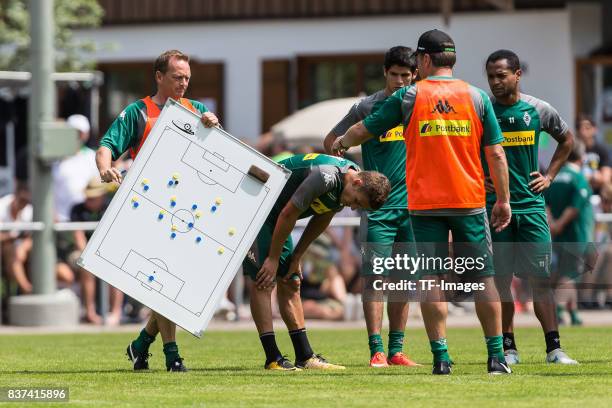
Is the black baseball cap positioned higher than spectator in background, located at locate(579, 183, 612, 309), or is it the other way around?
the black baseball cap

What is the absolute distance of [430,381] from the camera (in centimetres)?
961

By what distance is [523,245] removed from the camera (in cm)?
1125

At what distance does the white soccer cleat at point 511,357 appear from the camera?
442 inches

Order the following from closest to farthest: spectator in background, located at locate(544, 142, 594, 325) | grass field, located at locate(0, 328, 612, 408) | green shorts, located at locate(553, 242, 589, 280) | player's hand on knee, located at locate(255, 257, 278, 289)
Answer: grass field, located at locate(0, 328, 612, 408)
player's hand on knee, located at locate(255, 257, 278, 289)
green shorts, located at locate(553, 242, 589, 280)
spectator in background, located at locate(544, 142, 594, 325)

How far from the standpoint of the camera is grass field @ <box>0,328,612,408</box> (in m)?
8.69

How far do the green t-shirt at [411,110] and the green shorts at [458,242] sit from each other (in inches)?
19.6

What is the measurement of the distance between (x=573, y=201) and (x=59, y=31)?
1003cm

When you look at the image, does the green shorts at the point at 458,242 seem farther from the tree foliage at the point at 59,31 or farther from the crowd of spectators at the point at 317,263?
the tree foliage at the point at 59,31

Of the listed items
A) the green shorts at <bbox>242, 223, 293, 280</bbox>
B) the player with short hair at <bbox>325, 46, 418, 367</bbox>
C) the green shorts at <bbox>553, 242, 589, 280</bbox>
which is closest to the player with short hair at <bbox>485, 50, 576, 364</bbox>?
the player with short hair at <bbox>325, 46, 418, 367</bbox>

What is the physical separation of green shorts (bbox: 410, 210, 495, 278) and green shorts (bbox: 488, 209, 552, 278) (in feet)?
4.20

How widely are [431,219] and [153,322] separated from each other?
222 cm

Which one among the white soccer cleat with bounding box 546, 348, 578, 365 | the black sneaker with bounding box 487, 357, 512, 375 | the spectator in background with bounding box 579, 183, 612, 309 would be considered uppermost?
the black sneaker with bounding box 487, 357, 512, 375

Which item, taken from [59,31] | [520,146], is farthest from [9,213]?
[520,146]

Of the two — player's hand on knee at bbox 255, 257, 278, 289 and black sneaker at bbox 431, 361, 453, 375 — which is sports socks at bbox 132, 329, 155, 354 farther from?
black sneaker at bbox 431, 361, 453, 375
